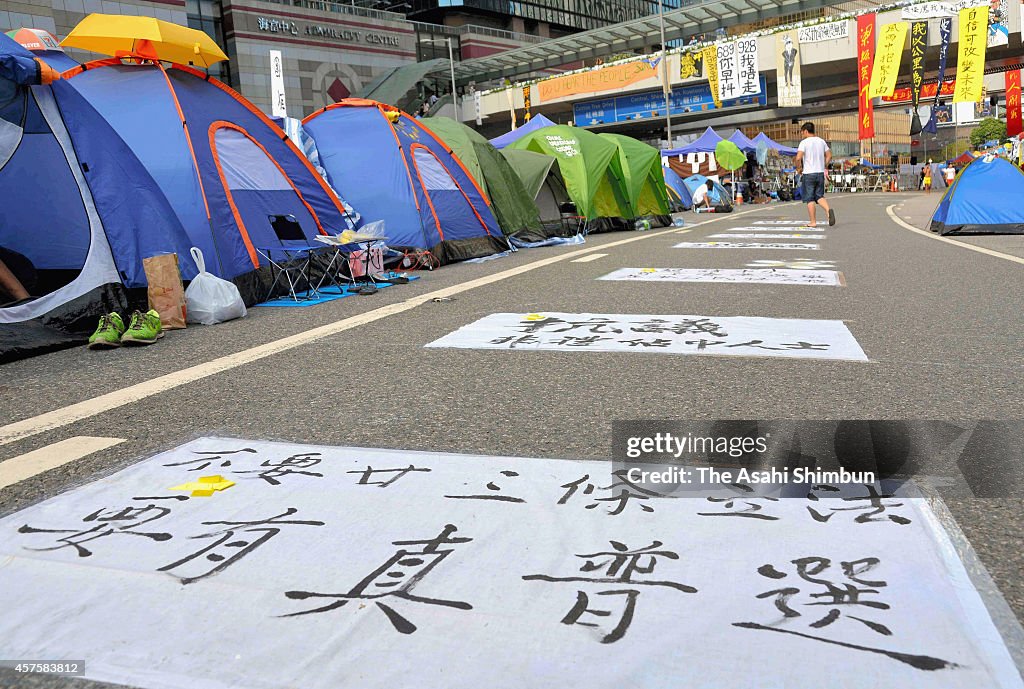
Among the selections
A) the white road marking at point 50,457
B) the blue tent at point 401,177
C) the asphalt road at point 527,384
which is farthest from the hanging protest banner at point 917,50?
the white road marking at point 50,457

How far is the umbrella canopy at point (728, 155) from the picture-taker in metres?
31.2

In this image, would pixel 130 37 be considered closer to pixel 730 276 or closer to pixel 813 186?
pixel 730 276

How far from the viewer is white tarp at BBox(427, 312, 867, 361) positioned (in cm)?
448

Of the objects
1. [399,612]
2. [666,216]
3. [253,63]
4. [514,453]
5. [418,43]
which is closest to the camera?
[399,612]

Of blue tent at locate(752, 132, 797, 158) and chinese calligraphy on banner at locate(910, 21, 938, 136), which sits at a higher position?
chinese calligraphy on banner at locate(910, 21, 938, 136)

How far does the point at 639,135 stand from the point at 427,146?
47.2 meters

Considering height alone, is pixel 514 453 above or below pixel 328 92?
below

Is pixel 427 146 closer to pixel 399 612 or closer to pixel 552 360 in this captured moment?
pixel 552 360

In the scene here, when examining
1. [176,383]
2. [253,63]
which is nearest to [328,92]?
[253,63]

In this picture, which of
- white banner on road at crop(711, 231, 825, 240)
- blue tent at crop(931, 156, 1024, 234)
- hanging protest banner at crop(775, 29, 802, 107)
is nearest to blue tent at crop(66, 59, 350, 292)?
white banner on road at crop(711, 231, 825, 240)

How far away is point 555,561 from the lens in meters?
1.98

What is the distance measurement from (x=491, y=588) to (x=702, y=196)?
1042 inches

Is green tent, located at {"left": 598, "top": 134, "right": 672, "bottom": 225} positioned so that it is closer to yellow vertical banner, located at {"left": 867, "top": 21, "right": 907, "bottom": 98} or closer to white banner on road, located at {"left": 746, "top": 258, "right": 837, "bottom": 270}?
white banner on road, located at {"left": 746, "top": 258, "right": 837, "bottom": 270}

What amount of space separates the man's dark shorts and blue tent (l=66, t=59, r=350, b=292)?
9751 millimetres
